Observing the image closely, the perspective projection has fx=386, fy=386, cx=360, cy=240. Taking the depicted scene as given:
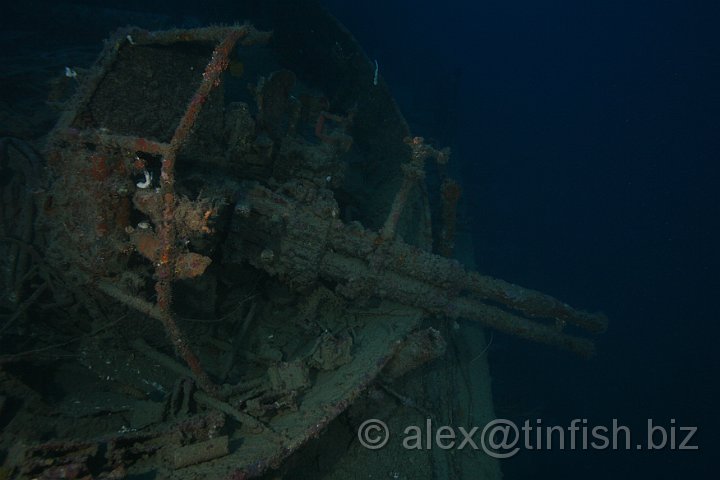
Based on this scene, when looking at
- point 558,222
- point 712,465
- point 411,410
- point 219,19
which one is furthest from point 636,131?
point 411,410

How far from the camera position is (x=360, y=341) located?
4.13m

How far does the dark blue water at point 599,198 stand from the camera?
37.0ft

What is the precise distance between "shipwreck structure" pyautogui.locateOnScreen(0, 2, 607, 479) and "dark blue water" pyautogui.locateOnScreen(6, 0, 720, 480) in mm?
5746

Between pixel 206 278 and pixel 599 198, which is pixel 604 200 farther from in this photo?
pixel 206 278

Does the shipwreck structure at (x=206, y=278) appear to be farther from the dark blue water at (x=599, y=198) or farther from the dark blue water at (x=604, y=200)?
the dark blue water at (x=604, y=200)

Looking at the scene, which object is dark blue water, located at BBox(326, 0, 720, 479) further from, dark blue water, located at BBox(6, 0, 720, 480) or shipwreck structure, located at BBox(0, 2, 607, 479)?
shipwreck structure, located at BBox(0, 2, 607, 479)

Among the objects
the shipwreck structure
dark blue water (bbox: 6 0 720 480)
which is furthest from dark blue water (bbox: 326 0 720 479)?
the shipwreck structure

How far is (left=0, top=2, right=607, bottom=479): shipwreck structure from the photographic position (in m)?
2.65

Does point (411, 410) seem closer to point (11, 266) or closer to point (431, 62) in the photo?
point (11, 266)

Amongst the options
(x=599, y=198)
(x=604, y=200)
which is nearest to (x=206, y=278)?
(x=599, y=198)

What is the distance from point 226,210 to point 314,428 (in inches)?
95.1

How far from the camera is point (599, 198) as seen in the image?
31672 mm

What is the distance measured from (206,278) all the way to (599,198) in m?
35.0

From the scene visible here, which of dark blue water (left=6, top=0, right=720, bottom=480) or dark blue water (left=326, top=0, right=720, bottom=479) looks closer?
dark blue water (left=6, top=0, right=720, bottom=480)
